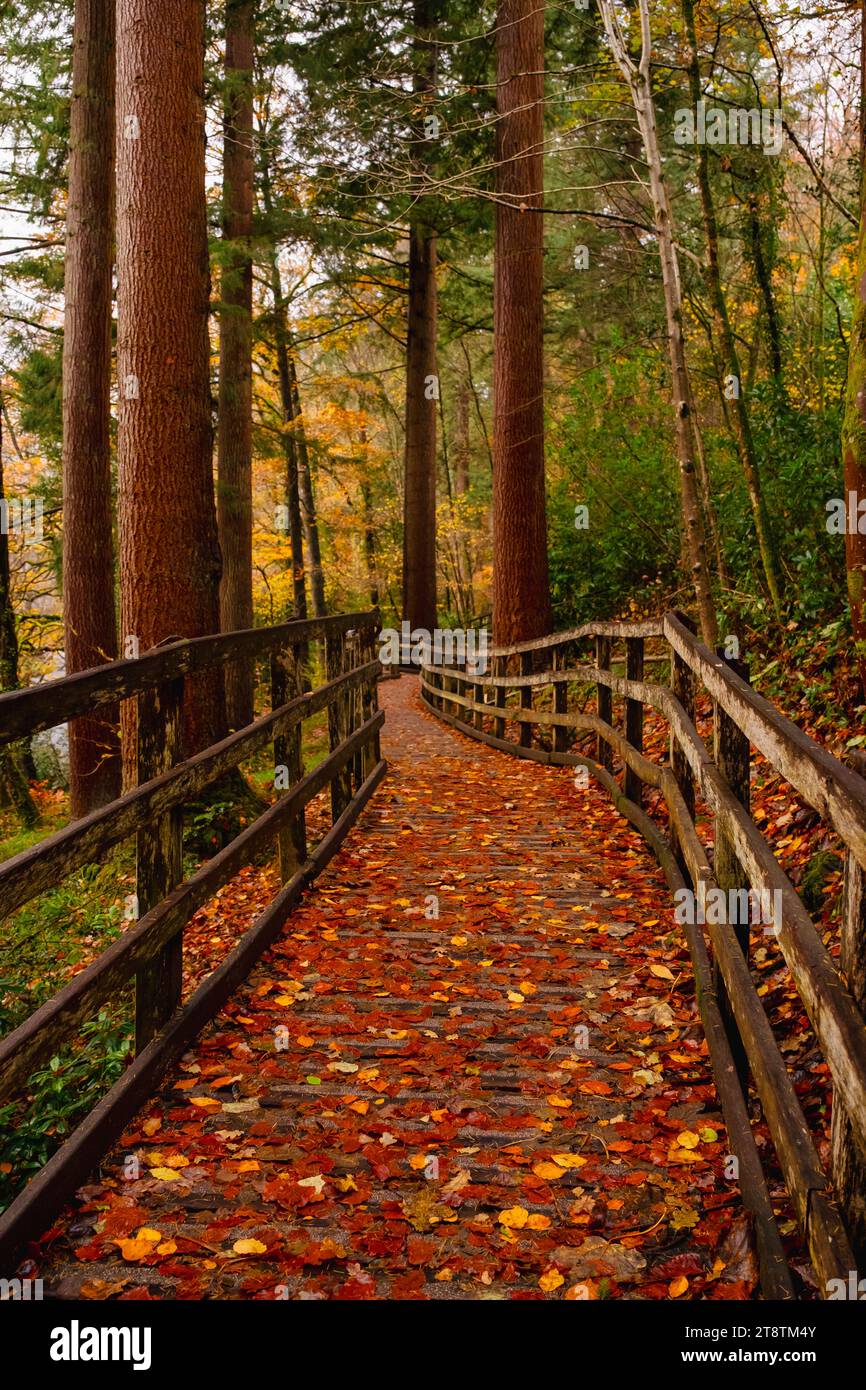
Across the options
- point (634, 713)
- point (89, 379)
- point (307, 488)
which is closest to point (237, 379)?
point (89, 379)

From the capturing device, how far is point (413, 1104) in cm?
344

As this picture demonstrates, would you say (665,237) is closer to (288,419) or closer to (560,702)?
(560,702)

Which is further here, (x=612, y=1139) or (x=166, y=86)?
(x=166, y=86)

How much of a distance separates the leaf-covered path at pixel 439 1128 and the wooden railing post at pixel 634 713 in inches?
49.4

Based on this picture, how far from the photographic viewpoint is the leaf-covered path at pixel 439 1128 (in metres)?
2.59

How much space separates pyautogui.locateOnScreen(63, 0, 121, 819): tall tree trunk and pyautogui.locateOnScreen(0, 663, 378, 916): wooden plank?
6625 mm

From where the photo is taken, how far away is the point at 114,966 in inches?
121

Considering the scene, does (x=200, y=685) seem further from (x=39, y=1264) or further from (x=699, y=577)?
(x=39, y=1264)

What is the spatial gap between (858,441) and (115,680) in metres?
3.69

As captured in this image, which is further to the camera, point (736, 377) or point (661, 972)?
point (736, 377)

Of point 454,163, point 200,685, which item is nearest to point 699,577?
point 200,685

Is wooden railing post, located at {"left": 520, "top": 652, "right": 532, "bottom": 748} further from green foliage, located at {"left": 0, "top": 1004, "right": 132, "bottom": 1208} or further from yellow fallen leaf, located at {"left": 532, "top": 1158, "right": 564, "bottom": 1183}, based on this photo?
yellow fallen leaf, located at {"left": 532, "top": 1158, "right": 564, "bottom": 1183}

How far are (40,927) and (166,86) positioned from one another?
5.78m

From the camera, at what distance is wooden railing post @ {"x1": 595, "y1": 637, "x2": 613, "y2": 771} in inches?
313
